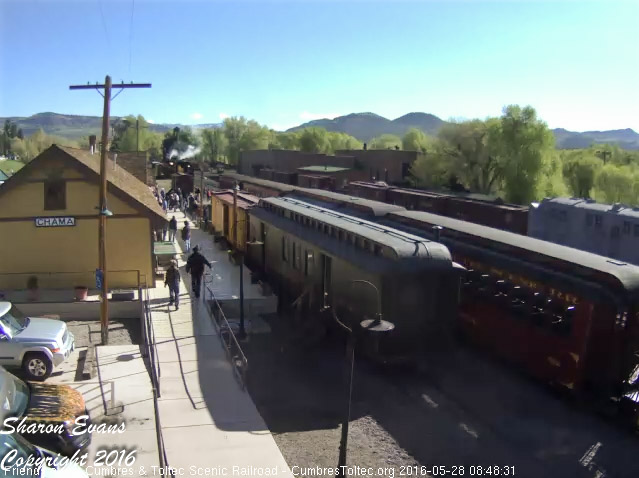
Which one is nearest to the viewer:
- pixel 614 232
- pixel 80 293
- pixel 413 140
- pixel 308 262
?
pixel 308 262

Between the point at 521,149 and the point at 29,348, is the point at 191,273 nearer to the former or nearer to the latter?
the point at 29,348

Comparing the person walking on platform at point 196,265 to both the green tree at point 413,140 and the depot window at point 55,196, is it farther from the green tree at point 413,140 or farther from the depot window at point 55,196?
the green tree at point 413,140

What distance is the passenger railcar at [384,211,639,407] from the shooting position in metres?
9.69

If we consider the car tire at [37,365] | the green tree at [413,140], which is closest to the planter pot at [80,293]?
the car tire at [37,365]

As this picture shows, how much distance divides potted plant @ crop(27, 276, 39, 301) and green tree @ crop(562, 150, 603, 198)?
51530mm

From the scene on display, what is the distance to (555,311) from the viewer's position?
417 inches

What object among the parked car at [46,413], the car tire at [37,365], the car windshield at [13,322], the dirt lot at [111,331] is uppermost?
the car windshield at [13,322]

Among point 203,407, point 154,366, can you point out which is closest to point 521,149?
point 154,366

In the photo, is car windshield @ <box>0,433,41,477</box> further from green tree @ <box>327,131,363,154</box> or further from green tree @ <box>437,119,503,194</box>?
green tree @ <box>327,131,363,154</box>

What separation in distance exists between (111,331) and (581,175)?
54.3m

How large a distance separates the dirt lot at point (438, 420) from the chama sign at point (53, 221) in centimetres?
857

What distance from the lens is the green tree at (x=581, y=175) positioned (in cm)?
5719

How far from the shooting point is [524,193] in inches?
1976

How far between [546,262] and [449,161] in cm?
4730
